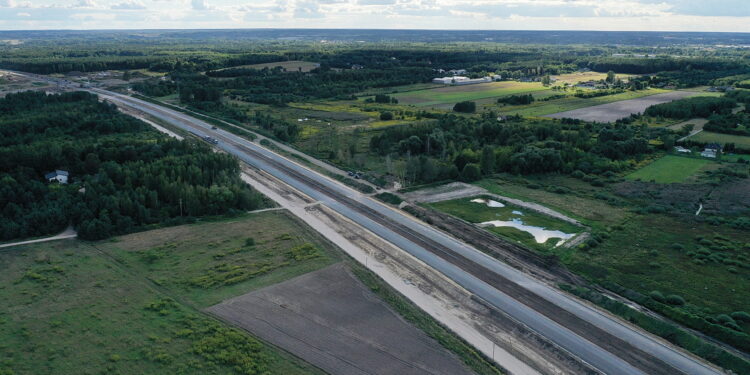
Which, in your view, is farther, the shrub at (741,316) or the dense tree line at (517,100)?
the dense tree line at (517,100)

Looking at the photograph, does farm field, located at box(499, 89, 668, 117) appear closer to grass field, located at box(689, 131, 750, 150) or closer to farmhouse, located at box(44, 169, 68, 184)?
grass field, located at box(689, 131, 750, 150)

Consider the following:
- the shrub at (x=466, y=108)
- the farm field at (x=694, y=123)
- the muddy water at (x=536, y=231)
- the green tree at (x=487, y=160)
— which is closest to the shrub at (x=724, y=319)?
the muddy water at (x=536, y=231)

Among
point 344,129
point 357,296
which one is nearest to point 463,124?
point 344,129

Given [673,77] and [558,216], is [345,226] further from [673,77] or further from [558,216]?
[673,77]

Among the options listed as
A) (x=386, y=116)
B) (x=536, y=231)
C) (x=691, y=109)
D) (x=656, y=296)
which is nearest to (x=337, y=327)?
(x=656, y=296)

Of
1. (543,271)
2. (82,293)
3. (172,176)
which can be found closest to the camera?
(82,293)

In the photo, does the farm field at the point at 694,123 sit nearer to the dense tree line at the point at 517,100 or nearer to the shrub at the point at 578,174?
the dense tree line at the point at 517,100

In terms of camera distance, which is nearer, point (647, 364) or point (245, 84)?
point (647, 364)
